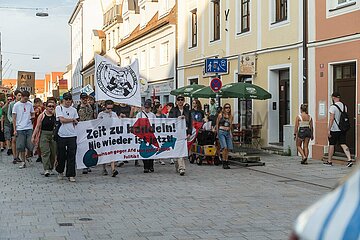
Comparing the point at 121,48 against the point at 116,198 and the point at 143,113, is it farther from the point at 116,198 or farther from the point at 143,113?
the point at 116,198

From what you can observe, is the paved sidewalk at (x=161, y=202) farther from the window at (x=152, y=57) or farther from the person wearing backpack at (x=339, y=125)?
the window at (x=152, y=57)

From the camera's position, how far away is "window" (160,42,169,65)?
33062mm

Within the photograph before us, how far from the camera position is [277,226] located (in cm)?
747

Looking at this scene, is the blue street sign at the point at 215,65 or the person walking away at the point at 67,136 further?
the blue street sign at the point at 215,65

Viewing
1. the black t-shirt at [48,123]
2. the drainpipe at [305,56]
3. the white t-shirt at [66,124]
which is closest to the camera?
the white t-shirt at [66,124]

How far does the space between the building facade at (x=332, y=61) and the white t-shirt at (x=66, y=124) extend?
25.0ft

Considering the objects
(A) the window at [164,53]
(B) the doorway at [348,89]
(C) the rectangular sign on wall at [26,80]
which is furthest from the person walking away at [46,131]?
(A) the window at [164,53]

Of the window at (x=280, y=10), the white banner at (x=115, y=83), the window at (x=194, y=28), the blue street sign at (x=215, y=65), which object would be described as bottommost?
the white banner at (x=115, y=83)

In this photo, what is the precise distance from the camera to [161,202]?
9.38 meters

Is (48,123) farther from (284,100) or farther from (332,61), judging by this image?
(284,100)

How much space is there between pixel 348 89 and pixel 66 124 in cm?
814

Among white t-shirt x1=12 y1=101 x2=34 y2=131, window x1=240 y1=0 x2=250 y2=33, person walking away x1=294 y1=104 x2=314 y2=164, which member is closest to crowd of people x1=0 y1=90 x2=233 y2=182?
white t-shirt x1=12 y1=101 x2=34 y2=131

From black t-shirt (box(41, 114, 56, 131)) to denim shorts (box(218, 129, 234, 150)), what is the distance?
4.59m

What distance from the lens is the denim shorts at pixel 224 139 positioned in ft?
48.1
